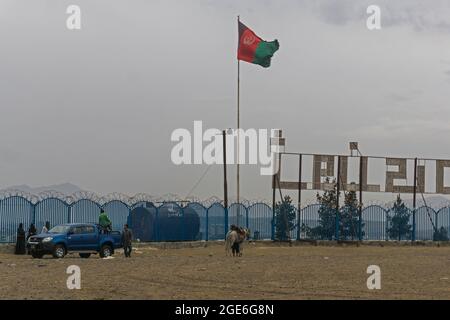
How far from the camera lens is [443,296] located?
17688 mm

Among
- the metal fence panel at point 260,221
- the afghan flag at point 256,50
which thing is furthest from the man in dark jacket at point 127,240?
the afghan flag at point 256,50

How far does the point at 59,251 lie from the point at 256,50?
15.6 metres

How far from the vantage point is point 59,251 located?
31.3m

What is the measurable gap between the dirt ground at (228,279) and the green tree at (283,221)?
42.6 feet

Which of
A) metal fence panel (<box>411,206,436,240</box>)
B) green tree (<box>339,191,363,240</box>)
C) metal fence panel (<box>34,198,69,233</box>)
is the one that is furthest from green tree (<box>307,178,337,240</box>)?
metal fence panel (<box>34,198,69,233</box>)

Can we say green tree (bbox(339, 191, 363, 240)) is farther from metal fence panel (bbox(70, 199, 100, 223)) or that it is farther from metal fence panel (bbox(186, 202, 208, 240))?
metal fence panel (bbox(70, 199, 100, 223))

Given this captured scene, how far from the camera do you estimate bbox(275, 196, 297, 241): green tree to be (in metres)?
43.5

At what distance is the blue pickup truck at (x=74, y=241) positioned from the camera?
1225 inches

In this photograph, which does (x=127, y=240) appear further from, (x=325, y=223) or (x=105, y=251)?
(x=325, y=223)

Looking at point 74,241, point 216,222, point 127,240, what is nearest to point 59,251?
point 74,241

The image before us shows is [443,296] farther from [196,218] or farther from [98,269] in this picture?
[196,218]

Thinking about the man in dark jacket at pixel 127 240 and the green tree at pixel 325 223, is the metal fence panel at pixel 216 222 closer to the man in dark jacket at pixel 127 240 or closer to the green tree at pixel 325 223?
the green tree at pixel 325 223
